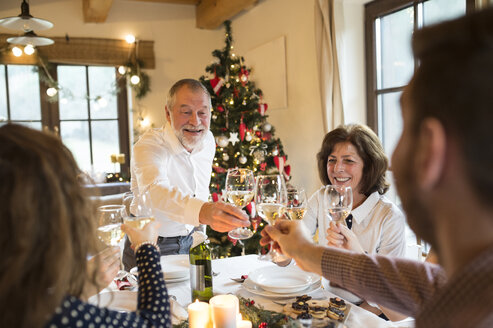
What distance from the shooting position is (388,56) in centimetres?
332

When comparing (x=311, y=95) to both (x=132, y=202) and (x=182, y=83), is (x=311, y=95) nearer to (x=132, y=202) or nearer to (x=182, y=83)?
(x=182, y=83)

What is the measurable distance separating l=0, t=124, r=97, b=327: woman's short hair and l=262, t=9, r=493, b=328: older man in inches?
24.4

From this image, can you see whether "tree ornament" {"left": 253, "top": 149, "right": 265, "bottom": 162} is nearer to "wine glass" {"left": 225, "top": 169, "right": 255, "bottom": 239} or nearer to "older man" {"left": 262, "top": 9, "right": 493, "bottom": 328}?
"wine glass" {"left": 225, "top": 169, "right": 255, "bottom": 239}

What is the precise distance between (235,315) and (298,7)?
11.5 ft

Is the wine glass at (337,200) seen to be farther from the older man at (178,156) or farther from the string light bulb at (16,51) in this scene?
the string light bulb at (16,51)

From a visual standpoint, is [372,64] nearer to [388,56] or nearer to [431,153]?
[388,56]

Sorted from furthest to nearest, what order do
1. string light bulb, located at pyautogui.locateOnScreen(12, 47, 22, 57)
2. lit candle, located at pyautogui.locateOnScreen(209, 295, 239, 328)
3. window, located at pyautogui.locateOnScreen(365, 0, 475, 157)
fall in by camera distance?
string light bulb, located at pyautogui.locateOnScreen(12, 47, 22, 57), window, located at pyautogui.locateOnScreen(365, 0, 475, 157), lit candle, located at pyautogui.locateOnScreen(209, 295, 239, 328)

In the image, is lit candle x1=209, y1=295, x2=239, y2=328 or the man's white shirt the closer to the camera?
lit candle x1=209, y1=295, x2=239, y2=328

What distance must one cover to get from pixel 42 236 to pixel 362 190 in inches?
64.9

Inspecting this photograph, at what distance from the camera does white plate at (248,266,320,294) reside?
4.65ft

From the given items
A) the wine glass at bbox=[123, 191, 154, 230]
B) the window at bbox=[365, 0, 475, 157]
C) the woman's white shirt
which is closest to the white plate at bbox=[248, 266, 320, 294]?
the woman's white shirt

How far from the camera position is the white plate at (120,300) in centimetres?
133

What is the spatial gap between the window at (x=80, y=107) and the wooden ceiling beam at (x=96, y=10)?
0.64 meters

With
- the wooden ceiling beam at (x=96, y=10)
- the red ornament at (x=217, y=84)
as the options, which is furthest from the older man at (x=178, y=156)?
the wooden ceiling beam at (x=96, y=10)
